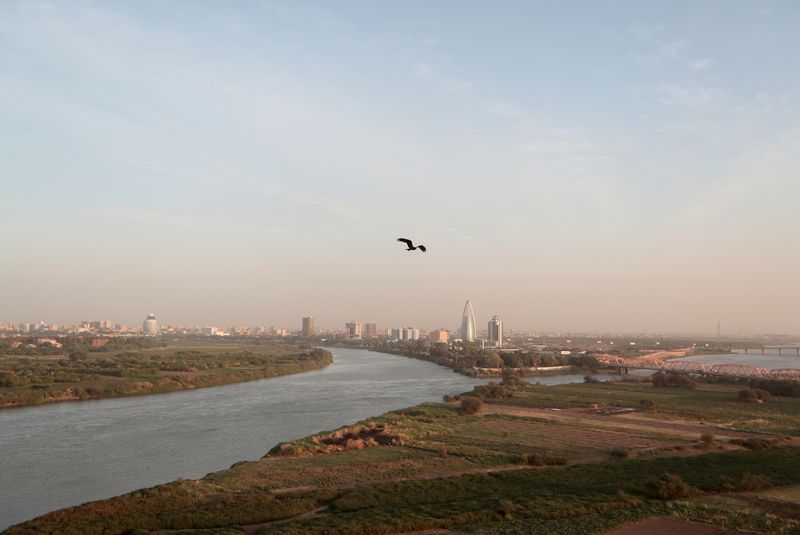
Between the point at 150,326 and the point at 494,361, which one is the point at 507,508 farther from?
the point at 150,326

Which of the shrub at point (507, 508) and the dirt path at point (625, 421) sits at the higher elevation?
the shrub at point (507, 508)

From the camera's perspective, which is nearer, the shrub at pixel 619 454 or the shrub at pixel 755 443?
the shrub at pixel 619 454

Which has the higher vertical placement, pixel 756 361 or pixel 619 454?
pixel 619 454

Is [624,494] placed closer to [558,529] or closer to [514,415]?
[558,529]

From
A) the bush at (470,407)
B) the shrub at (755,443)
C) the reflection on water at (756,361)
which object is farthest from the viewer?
the reflection on water at (756,361)

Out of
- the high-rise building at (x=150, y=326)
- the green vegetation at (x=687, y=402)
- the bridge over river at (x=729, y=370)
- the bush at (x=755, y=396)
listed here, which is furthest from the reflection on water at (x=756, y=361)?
the high-rise building at (x=150, y=326)

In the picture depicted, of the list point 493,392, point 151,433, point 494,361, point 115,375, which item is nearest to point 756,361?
point 494,361

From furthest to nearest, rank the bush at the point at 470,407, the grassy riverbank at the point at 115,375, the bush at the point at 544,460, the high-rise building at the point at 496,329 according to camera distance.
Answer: the high-rise building at the point at 496,329
the grassy riverbank at the point at 115,375
the bush at the point at 470,407
the bush at the point at 544,460

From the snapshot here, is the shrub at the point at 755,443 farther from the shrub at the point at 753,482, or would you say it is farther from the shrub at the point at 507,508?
the shrub at the point at 507,508
